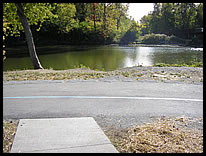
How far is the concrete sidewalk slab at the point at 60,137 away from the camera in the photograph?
148 inches

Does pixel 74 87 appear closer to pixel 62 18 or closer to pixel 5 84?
pixel 5 84

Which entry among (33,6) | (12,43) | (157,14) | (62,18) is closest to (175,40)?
(157,14)

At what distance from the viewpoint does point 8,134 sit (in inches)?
175

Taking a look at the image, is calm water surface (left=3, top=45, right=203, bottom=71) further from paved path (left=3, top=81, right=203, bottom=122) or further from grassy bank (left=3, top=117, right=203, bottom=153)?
grassy bank (left=3, top=117, right=203, bottom=153)

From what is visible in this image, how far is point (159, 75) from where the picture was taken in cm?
1132

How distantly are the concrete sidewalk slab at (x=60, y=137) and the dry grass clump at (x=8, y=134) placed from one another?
0.10 metres

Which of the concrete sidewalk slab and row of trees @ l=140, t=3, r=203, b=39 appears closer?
the concrete sidewalk slab

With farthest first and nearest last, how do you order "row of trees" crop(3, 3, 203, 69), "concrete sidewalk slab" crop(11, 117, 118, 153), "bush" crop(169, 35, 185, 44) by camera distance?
1. "bush" crop(169, 35, 185, 44)
2. "row of trees" crop(3, 3, 203, 69)
3. "concrete sidewalk slab" crop(11, 117, 118, 153)

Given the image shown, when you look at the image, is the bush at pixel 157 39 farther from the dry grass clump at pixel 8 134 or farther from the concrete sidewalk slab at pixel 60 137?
the dry grass clump at pixel 8 134

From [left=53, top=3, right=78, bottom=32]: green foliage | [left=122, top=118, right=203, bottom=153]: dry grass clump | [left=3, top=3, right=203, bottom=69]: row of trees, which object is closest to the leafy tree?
[left=122, top=118, right=203, bottom=153]: dry grass clump

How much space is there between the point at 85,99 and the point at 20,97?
2.36 meters

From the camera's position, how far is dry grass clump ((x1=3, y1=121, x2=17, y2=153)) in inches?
154

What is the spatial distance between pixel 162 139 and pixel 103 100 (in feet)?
A: 10.5

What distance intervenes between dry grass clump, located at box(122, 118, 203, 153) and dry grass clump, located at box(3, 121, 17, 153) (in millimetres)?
2151
